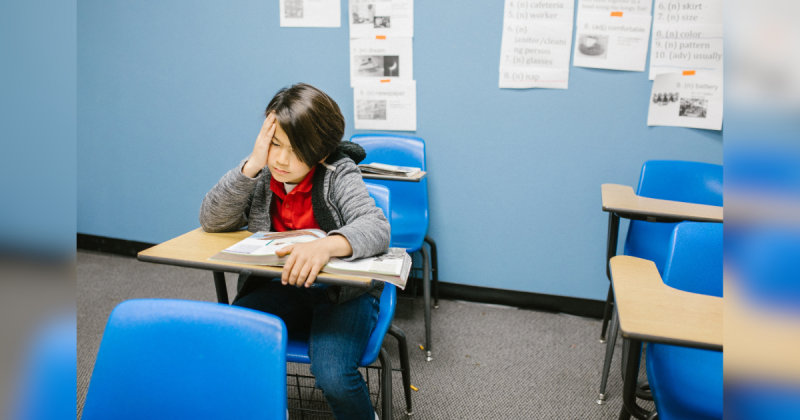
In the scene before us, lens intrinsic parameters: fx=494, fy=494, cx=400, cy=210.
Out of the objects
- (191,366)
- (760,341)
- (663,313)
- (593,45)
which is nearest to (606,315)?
(593,45)

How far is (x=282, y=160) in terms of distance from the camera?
131cm

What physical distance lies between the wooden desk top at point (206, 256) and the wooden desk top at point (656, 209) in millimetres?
954

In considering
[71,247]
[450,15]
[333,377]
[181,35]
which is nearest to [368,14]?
[450,15]

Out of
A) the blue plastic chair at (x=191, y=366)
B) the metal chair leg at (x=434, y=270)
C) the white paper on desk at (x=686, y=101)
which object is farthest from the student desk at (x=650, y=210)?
the blue plastic chair at (x=191, y=366)

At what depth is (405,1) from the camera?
240cm

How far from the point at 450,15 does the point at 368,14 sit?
0.41 m

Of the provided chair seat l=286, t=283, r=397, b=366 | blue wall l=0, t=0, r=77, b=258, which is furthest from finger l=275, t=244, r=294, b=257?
blue wall l=0, t=0, r=77, b=258

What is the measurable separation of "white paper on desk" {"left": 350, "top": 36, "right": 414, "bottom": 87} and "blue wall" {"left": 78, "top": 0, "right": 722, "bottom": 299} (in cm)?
6

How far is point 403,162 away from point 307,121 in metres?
1.15

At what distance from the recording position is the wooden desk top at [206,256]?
101cm

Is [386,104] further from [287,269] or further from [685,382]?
[685,382]

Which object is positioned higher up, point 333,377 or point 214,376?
point 214,376

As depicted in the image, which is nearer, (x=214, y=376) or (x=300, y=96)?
(x=214, y=376)

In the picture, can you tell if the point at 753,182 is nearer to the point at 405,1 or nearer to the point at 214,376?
the point at 214,376
